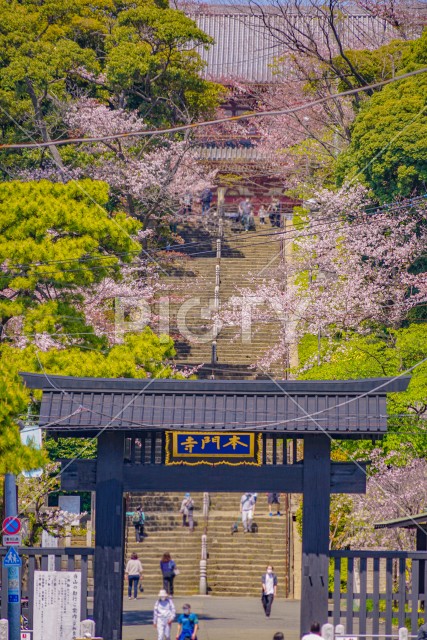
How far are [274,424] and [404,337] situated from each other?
11194 mm

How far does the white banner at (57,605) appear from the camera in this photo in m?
18.9

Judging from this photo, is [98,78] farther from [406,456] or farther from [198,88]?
[406,456]

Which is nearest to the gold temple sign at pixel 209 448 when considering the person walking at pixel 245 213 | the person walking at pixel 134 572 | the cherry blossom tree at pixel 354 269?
the person walking at pixel 134 572

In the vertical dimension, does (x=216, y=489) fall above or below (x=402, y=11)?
below

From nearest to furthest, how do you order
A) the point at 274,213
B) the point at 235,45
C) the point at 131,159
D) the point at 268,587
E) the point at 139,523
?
the point at 268,587
the point at 139,523
the point at 131,159
the point at 274,213
the point at 235,45

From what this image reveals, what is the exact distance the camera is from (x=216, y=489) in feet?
63.0

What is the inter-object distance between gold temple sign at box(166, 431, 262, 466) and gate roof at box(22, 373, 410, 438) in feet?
1.21

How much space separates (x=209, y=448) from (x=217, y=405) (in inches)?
27.4

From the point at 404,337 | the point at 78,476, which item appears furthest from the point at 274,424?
the point at 404,337

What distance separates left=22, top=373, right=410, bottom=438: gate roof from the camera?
18562mm

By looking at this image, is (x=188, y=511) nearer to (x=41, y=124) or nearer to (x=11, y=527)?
(x=41, y=124)

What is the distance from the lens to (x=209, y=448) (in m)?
19.1

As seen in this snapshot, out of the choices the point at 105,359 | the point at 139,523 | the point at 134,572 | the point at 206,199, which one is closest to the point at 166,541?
the point at 139,523

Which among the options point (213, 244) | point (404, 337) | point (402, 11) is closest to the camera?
point (404, 337)
